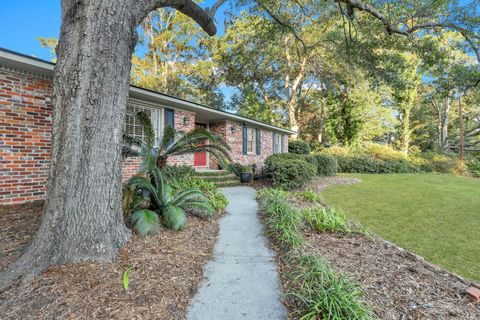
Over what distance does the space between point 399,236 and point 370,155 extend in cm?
1343

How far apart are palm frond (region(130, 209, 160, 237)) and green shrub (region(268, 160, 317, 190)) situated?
202 inches

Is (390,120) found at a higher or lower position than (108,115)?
higher

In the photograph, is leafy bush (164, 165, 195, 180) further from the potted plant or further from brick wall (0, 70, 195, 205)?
brick wall (0, 70, 195, 205)

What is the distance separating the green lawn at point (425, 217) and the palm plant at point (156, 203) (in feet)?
12.0

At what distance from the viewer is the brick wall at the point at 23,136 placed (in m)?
4.52

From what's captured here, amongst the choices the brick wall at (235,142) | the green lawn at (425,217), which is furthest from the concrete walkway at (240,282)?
the brick wall at (235,142)

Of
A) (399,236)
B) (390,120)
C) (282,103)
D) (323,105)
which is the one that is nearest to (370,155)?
(390,120)

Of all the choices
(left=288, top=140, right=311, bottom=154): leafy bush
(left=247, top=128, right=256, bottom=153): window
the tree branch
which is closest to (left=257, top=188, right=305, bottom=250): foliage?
the tree branch

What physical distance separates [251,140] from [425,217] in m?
8.37

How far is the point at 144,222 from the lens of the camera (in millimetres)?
3131

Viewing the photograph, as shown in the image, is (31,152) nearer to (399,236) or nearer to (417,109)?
(399,236)

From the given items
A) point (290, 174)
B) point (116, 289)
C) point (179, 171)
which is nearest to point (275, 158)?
point (290, 174)

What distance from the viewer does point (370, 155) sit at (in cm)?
1600

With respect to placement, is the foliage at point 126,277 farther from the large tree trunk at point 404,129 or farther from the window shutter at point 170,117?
the large tree trunk at point 404,129
